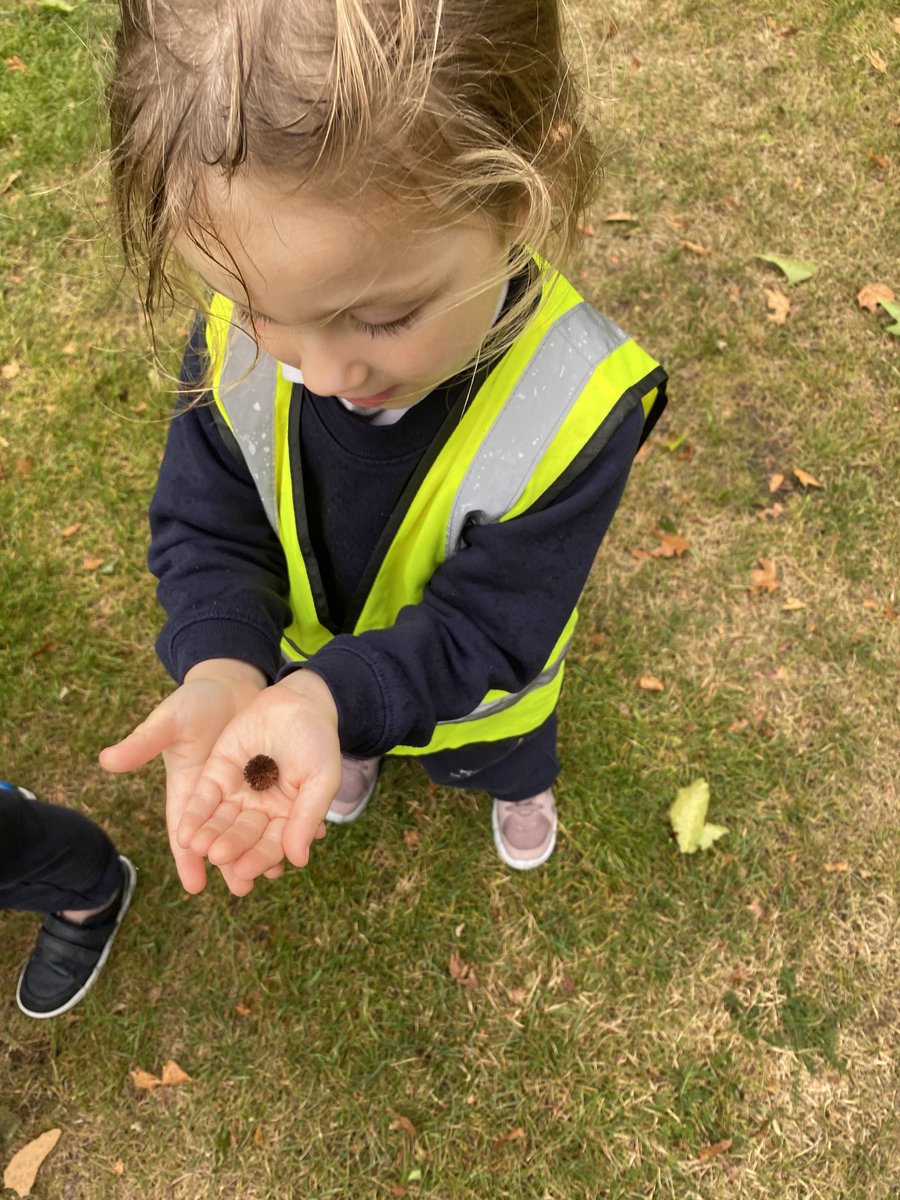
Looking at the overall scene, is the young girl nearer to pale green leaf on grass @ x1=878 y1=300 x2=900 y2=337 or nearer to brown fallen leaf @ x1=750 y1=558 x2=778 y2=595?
brown fallen leaf @ x1=750 y1=558 x2=778 y2=595

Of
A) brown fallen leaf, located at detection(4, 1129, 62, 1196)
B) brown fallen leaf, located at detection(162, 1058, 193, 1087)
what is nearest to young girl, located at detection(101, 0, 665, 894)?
brown fallen leaf, located at detection(162, 1058, 193, 1087)

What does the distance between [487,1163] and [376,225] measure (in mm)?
2939

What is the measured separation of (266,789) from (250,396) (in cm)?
88

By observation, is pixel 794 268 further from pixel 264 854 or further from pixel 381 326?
pixel 264 854

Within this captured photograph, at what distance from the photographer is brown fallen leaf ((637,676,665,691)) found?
3.70m

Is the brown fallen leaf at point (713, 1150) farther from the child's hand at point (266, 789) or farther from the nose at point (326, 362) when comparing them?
the nose at point (326, 362)

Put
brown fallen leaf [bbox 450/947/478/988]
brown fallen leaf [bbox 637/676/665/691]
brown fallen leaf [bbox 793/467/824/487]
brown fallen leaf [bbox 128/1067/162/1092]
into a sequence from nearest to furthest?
brown fallen leaf [bbox 128/1067/162/1092]
brown fallen leaf [bbox 450/947/478/988]
brown fallen leaf [bbox 637/676/665/691]
brown fallen leaf [bbox 793/467/824/487]

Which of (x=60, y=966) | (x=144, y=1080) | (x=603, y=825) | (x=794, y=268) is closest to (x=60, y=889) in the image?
(x=60, y=966)

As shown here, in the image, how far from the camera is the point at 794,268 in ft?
14.8

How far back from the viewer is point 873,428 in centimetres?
420

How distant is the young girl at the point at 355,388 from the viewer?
128 centimetres

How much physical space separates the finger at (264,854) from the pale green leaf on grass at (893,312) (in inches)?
160

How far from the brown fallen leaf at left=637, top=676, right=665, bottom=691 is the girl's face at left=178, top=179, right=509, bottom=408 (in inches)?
91.4

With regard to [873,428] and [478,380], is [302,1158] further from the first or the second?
[873,428]
